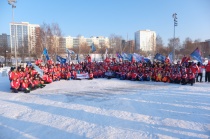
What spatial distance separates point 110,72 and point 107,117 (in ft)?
32.8

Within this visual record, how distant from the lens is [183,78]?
1273cm

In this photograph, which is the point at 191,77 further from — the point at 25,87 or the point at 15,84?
the point at 15,84

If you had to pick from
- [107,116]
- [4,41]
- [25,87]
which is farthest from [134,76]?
[4,41]

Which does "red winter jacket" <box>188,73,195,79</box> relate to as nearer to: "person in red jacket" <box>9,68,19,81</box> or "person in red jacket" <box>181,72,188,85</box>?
"person in red jacket" <box>181,72,188,85</box>

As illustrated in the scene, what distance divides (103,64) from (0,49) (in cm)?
4328

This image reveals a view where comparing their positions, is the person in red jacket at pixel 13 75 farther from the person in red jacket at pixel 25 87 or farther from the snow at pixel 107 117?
the snow at pixel 107 117

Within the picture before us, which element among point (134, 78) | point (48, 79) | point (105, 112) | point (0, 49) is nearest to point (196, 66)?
point (134, 78)

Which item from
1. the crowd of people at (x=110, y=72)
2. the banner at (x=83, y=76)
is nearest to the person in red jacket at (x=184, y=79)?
the crowd of people at (x=110, y=72)

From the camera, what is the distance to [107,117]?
6516 millimetres

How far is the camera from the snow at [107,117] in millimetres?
5336

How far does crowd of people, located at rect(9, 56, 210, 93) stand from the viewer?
452 inches

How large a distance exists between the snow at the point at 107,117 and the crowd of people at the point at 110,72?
2202mm

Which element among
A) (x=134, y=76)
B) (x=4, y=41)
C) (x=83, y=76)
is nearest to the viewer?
(x=134, y=76)

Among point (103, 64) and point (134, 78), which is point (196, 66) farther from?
point (103, 64)
